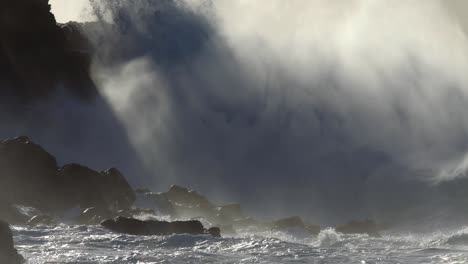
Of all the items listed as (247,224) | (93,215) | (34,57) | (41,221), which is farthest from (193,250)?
(34,57)

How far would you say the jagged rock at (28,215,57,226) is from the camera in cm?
2941

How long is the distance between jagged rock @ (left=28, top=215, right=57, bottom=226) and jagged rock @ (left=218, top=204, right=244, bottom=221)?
8.94 metres

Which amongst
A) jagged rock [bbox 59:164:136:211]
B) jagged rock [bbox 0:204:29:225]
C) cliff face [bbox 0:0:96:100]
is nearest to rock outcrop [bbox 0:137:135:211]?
jagged rock [bbox 59:164:136:211]

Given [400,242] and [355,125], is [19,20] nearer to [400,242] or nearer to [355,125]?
[355,125]

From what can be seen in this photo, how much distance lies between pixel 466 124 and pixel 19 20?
3103cm

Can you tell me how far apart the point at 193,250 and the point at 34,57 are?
2869 centimetres

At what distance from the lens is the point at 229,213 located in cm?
3725

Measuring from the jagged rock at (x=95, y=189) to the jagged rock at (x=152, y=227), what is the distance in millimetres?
4549

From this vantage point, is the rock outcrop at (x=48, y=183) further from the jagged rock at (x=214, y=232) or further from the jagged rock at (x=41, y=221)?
the jagged rock at (x=214, y=232)

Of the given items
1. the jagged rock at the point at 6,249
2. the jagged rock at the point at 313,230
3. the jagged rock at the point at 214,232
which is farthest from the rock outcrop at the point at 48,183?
the jagged rock at the point at 6,249

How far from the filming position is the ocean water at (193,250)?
77.9 ft

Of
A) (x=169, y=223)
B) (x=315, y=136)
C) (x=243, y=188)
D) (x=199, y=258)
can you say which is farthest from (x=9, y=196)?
(x=315, y=136)

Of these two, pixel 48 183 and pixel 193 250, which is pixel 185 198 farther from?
pixel 193 250

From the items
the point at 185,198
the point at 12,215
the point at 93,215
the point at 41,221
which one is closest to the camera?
the point at 41,221
